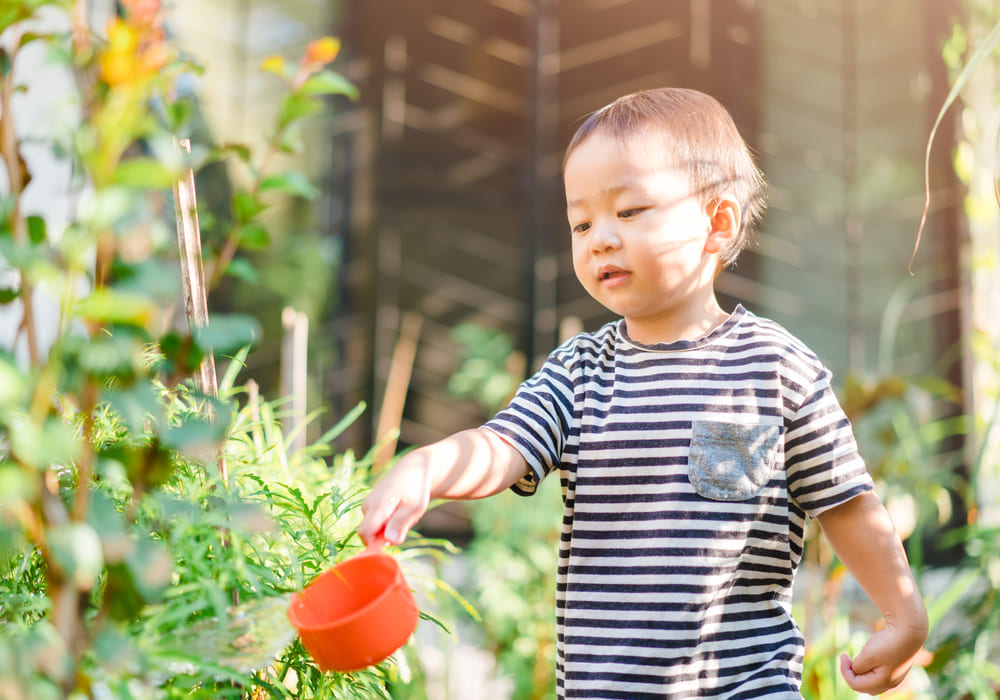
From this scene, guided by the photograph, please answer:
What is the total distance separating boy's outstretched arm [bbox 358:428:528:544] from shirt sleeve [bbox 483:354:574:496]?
0.01 metres

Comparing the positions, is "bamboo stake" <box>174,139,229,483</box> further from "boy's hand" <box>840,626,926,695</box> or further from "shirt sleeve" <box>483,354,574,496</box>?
"boy's hand" <box>840,626,926,695</box>

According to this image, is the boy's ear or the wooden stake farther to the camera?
the wooden stake

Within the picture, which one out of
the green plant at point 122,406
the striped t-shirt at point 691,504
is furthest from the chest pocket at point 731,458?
the green plant at point 122,406

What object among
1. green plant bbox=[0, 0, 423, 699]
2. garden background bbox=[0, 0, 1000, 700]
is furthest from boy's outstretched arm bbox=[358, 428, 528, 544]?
garden background bbox=[0, 0, 1000, 700]

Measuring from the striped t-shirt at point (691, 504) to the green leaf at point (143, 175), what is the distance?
621mm

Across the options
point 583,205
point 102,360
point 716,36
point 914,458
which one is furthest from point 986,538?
point 716,36

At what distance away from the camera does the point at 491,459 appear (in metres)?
1.10

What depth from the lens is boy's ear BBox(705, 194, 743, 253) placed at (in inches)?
48.5

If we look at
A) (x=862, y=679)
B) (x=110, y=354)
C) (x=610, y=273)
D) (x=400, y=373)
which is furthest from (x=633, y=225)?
(x=400, y=373)

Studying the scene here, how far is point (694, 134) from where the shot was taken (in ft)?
3.99

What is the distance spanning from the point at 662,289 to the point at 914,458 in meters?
1.62

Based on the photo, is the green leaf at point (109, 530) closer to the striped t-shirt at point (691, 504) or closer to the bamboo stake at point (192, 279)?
the bamboo stake at point (192, 279)

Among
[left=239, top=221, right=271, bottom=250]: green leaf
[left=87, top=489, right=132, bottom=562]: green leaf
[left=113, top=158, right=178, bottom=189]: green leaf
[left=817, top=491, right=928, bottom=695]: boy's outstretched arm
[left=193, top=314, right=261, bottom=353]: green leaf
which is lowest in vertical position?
[left=817, top=491, right=928, bottom=695]: boy's outstretched arm

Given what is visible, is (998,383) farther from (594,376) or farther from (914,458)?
(594,376)
